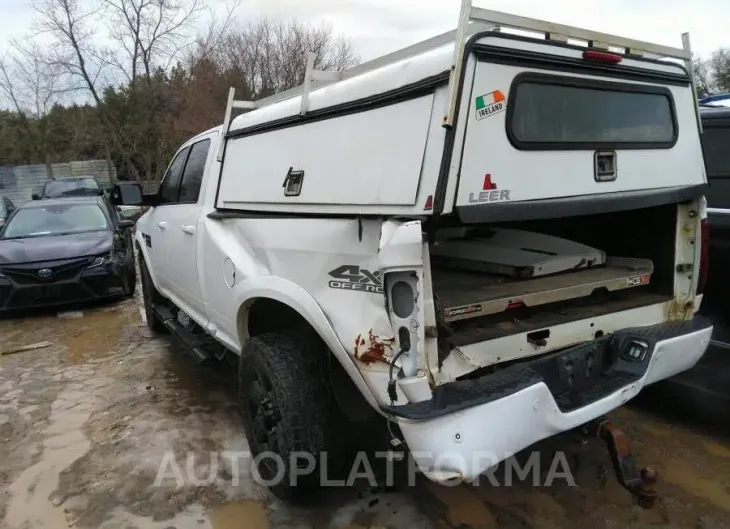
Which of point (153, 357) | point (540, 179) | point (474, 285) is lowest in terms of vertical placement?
point (153, 357)

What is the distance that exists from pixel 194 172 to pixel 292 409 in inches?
94.7

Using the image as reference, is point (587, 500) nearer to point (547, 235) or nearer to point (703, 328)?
point (703, 328)

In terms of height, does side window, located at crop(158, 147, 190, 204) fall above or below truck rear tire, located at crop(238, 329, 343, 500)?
above

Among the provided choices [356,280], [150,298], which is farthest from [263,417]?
[150,298]

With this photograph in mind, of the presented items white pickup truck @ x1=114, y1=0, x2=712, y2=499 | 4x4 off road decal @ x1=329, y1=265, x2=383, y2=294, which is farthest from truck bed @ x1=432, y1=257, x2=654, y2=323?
4x4 off road decal @ x1=329, y1=265, x2=383, y2=294

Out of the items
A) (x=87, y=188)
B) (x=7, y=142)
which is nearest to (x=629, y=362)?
(x=87, y=188)

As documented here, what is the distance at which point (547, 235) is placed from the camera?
3785mm

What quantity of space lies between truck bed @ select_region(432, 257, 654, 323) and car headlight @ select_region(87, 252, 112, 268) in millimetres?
5558

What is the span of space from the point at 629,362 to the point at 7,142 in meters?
33.9

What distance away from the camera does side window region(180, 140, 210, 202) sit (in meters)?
4.44

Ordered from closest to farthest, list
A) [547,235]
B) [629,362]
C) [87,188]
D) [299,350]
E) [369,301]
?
[369,301] → [629,362] → [299,350] → [547,235] → [87,188]

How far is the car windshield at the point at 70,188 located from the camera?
57.5 ft

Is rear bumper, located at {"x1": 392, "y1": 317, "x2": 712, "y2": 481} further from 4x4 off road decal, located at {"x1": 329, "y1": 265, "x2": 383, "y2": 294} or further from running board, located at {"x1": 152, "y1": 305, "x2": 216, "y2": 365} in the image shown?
running board, located at {"x1": 152, "y1": 305, "x2": 216, "y2": 365}

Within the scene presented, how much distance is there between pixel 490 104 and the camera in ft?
7.67
